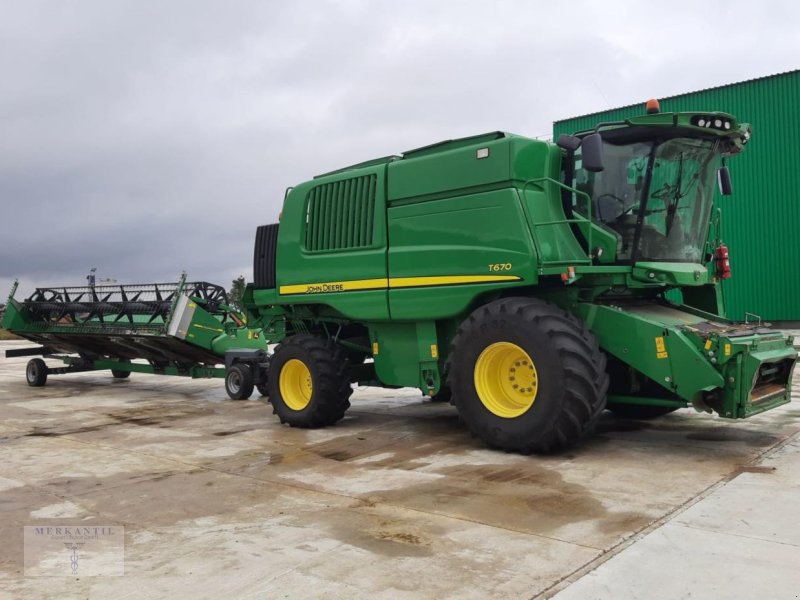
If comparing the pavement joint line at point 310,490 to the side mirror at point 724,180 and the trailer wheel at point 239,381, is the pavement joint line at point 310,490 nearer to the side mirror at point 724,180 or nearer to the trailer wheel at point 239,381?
the trailer wheel at point 239,381

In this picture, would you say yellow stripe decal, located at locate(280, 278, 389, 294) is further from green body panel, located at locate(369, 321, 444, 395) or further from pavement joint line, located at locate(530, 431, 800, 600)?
pavement joint line, located at locate(530, 431, 800, 600)

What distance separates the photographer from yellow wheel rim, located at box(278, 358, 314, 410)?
332 inches

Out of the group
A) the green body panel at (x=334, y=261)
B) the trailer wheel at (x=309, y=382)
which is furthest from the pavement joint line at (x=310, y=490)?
the green body panel at (x=334, y=261)

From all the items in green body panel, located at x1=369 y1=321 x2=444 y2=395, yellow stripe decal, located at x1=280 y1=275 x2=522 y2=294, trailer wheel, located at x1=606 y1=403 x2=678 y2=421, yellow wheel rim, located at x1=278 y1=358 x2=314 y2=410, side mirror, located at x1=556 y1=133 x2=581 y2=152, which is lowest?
trailer wheel, located at x1=606 y1=403 x2=678 y2=421

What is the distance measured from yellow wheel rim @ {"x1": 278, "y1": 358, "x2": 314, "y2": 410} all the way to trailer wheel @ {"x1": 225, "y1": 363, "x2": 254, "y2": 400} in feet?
8.78

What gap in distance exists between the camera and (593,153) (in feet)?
19.6

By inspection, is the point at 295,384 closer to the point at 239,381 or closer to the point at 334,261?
the point at 334,261

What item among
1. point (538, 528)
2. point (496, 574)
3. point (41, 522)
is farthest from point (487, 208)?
point (41, 522)

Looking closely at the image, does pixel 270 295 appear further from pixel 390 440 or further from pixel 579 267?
pixel 579 267

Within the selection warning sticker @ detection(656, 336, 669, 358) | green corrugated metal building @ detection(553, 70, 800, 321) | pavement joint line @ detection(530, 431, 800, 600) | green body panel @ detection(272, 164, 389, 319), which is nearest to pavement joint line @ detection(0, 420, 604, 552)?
pavement joint line @ detection(530, 431, 800, 600)

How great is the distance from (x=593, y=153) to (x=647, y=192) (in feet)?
2.82

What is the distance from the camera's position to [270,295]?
909cm

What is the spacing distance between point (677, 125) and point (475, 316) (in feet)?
8.32

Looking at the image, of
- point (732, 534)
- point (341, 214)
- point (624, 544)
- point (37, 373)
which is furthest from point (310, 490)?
point (37, 373)
